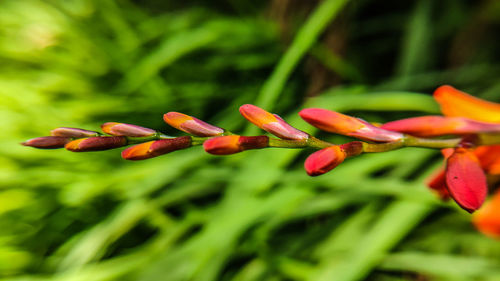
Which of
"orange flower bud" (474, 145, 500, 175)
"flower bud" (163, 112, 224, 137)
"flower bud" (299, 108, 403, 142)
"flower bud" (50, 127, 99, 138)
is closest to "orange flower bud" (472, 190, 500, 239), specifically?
"orange flower bud" (474, 145, 500, 175)

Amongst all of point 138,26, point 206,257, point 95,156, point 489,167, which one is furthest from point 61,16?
point 489,167

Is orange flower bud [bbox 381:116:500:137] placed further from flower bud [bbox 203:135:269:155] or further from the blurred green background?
the blurred green background

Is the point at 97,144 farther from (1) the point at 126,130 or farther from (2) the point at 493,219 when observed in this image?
(2) the point at 493,219

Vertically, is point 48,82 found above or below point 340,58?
above

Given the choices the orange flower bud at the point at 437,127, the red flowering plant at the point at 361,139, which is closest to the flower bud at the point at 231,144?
the red flowering plant at the point at 361,139

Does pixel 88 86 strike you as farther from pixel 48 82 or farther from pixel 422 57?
pixel 422 57

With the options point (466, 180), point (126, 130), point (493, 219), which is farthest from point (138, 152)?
point (493, 219)

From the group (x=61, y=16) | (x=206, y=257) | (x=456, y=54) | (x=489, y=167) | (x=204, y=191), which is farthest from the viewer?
(x=61, y=16)

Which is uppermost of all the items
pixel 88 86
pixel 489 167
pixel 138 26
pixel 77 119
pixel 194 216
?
pixel 138 26
